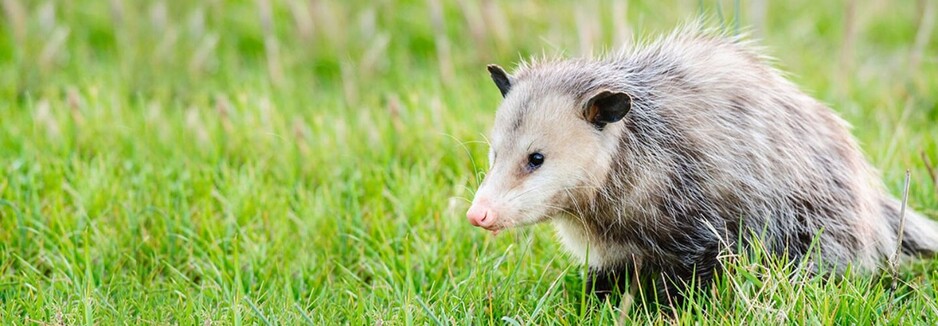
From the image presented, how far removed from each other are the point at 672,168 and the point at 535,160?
1.61 ft

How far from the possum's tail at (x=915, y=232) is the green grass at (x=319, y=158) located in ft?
0.27

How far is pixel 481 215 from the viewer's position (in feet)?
10.8

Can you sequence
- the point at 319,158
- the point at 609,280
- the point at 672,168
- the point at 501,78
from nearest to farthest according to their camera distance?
the point at 672,168
the point at 501,78
the point at 609,280
the point at 319,158

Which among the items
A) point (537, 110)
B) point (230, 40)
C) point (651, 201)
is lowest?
point (230, 40)

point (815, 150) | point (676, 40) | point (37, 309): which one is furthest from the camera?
point (676, 40)

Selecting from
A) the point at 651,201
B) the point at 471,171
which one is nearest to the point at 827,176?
the point at 651,201

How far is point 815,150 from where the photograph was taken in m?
3.83

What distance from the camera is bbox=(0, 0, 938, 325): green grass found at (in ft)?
12.0

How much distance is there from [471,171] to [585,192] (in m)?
1.56

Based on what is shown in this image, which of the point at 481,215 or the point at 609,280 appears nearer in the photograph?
the point at 481,215

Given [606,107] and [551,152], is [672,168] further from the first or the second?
[551,152]

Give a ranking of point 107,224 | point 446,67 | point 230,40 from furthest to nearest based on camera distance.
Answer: point 230,40 < point 446,67 < point 107,224

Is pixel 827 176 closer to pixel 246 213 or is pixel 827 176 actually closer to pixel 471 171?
pixel 471 171

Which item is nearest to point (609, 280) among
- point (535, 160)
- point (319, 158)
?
point (535, 160)
